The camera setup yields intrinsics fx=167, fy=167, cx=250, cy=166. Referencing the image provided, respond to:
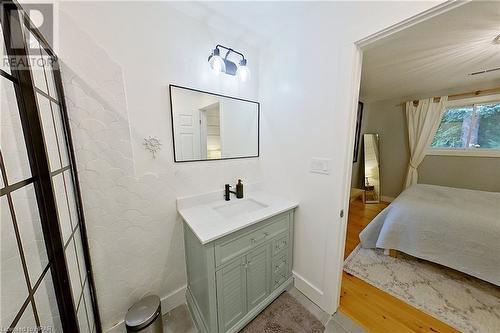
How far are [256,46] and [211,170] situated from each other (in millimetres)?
1334

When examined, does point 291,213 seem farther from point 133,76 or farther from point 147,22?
point 147,22

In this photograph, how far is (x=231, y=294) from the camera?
44.8 inches

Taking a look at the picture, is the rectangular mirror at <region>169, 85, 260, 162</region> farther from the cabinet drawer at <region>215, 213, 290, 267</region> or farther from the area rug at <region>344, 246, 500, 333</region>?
the area rug at <region>344, 246, 500, 333</region>

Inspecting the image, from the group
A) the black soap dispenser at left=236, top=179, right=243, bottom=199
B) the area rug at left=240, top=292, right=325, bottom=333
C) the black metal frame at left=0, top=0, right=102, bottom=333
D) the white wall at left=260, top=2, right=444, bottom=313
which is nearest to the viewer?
the black metal frame at left=0, top=0, right=102, bottom=333

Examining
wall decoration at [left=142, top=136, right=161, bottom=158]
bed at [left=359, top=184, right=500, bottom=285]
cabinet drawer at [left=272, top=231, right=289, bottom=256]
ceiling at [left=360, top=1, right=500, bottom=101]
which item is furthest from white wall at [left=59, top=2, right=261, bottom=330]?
bed at [left=359, top=184, right=500, bottom=285]

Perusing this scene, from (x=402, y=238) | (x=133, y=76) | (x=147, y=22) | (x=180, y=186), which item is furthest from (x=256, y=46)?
(x=402, y=238)

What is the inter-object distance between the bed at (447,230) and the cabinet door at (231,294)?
178 cm

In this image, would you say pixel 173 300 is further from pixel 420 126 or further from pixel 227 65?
pixel 420 126

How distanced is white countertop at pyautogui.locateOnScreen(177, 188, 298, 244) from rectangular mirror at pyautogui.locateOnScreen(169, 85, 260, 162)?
0.37 metres

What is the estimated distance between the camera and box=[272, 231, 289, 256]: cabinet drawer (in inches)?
54.7

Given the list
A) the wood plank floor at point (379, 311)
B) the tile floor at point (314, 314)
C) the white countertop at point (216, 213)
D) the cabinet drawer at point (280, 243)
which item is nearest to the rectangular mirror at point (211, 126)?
the white countertop at point (216, 213)

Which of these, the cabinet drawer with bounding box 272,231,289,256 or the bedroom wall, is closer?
the cabinet drawer with bounding box 272,231,289,256

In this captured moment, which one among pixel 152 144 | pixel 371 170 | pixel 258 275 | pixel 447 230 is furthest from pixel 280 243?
pixel 371 170

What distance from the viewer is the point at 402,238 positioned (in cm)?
189
